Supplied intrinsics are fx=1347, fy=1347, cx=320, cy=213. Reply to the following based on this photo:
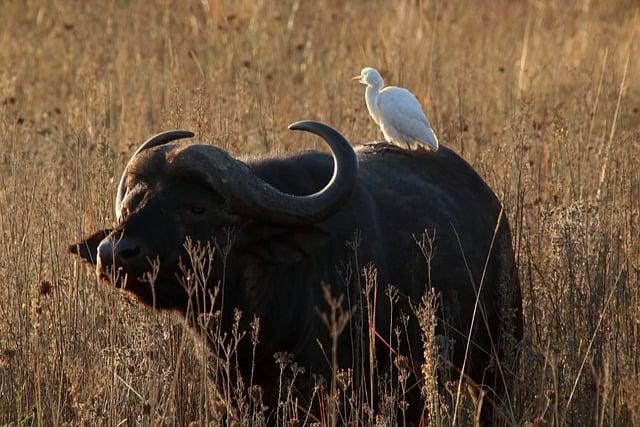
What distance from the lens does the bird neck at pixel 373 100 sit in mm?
6820

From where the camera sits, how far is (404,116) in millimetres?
6316

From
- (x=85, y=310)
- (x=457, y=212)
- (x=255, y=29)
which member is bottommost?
(x=85, y=310)

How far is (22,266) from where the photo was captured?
18.4 ft

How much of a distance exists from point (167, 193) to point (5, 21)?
879 centimetres

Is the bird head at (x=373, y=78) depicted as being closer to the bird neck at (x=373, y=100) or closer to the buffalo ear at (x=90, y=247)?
the bird neck at (x=373, y=100)

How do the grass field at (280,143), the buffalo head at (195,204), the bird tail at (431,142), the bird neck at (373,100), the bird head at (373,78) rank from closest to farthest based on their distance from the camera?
the buffalo head at (195,204)
the grass field at (280,143)
the bird tail at (431,142)
the bird neck at (373,100)
the bird head at (373,78)

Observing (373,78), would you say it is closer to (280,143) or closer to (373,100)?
(373,100)

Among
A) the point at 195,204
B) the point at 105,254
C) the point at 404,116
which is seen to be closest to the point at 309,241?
the point at 195,204

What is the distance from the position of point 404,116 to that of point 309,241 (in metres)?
1.67

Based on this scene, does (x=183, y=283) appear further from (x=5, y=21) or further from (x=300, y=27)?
(x=5, y=21)

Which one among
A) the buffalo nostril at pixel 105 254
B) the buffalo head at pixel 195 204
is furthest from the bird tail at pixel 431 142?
the buffalo nostril at pixel 105 254

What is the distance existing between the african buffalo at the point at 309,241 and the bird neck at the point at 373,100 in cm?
119

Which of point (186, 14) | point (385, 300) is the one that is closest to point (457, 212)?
point (385, 300)

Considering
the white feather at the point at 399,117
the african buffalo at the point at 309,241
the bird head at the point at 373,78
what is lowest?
the african buffalo at the point at 309,241
